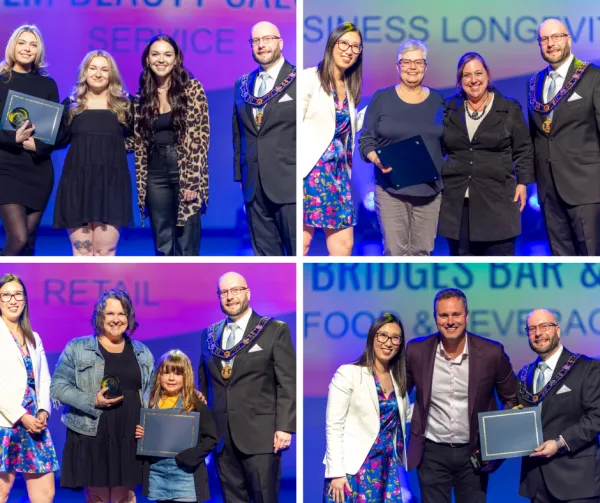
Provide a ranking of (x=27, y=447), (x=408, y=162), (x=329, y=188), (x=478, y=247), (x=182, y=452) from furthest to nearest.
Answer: (x=478, y=247) → (x=329, y=188) → (x=408, y=162) → (x=27, y=447) → (x=182, y=452)

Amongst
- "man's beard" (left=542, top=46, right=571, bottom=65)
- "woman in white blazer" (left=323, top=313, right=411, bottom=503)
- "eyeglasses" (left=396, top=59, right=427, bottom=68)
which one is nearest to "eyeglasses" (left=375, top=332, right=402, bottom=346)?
"woman in white blazer" (left=323, top=313, right=411, bottom=503)

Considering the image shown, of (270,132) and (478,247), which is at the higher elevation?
(270,132)

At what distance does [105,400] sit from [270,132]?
1639mm

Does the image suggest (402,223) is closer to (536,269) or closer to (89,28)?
(536,269)

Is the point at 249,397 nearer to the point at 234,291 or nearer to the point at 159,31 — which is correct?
the point at 234,291

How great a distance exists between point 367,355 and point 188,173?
133 centimetres

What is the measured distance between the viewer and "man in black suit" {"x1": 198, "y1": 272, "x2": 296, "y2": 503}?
5480mm

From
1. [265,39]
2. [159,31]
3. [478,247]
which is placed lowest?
[478,247]

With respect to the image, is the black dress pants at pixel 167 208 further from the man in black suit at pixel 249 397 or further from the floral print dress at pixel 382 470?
the floral print dress at pixel 382 470

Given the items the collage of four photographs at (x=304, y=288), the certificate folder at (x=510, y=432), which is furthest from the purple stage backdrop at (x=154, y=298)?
the certificate folder at (x=510, y=432)

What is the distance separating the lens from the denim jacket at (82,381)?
5.44 meters

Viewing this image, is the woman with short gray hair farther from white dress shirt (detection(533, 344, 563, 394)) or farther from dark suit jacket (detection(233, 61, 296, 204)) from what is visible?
white dress shirt (detection(533, 344, 563, 394))

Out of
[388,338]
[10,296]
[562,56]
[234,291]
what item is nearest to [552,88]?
[562,56]

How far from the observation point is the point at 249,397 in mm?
5504
